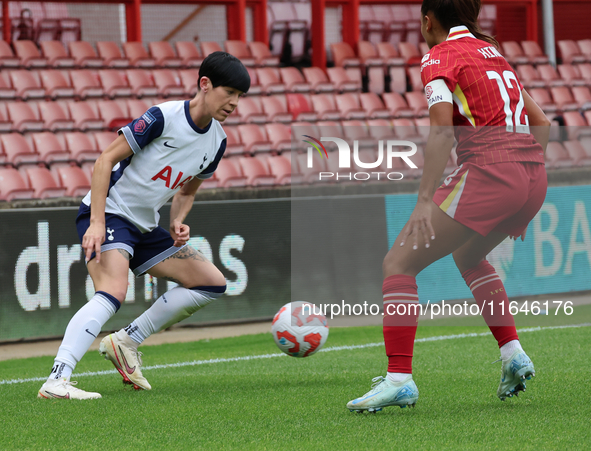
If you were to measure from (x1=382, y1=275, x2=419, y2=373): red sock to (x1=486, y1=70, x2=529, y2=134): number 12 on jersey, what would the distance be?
79 centimetres

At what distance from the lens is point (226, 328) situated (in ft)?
23.7

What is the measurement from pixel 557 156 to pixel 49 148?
6793 millimetres

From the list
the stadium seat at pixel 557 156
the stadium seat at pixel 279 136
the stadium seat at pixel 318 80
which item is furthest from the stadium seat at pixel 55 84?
the stadium seat at pixel 557 156

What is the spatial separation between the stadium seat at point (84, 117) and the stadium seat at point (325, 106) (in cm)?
340

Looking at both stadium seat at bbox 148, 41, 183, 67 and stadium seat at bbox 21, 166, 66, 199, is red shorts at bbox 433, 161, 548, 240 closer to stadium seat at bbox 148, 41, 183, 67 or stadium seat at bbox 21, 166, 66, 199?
stadium seat at bbox 21, 166, 66, 199

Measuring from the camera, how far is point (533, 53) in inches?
603

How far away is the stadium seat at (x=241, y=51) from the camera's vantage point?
1259cm

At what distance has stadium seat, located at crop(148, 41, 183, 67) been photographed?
476 inches

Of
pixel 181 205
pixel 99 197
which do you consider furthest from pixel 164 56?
pixel 99 197

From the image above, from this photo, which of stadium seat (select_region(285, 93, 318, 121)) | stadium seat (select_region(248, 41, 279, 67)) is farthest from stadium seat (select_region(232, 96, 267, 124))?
stadium seat (select_region(248, 41, 279, 67))

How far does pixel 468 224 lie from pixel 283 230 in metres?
4.64

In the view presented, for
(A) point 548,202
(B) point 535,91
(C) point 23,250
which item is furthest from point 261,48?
(C) point 23,250

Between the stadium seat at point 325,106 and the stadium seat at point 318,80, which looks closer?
the stadium seat at point 325,106

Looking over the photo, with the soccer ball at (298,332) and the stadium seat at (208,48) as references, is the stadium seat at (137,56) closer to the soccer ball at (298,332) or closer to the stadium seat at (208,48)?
the stadium seat at (208,48)
